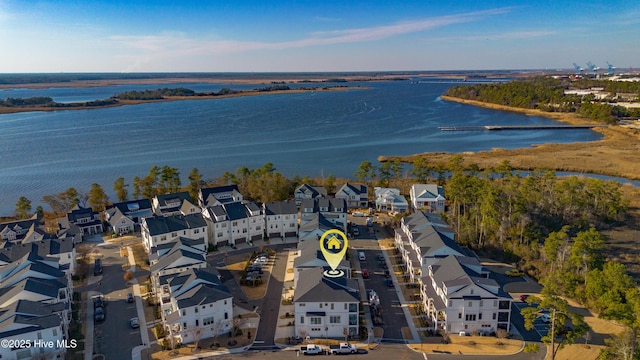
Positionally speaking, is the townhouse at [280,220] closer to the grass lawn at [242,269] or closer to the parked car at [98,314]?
the grass lawn at [242,269]

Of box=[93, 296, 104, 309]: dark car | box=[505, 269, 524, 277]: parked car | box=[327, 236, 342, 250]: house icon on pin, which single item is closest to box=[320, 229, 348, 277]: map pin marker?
box=[327, 236, 342, 250]: house icon on pin

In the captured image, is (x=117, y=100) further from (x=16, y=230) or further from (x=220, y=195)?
(x=220, y=195)

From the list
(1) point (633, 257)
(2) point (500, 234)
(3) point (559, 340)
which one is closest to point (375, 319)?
(3) point (559, 340)

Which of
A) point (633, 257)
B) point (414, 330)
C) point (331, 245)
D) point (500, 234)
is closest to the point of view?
point (414, 330)

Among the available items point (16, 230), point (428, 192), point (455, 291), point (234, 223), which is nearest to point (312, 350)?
point (455, 291)

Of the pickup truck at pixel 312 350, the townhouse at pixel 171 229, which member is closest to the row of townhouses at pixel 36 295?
the townhouse at pixel 171 229

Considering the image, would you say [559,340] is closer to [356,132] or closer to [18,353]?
[18,353]

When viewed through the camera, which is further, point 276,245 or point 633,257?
point 276,245
